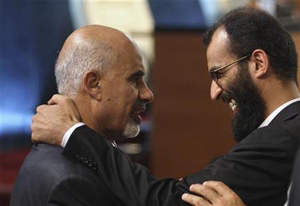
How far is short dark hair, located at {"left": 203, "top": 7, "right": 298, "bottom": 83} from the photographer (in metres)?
2.47

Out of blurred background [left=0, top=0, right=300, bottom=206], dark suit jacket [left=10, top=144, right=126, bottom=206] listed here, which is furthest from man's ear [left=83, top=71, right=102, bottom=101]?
blurred background [left=0, top=0, right=300, bottom=206]

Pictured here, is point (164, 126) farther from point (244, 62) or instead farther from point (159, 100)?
point (244, 62)

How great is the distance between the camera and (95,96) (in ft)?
7.25

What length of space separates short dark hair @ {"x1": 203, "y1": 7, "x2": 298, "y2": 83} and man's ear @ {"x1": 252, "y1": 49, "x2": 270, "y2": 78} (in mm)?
20

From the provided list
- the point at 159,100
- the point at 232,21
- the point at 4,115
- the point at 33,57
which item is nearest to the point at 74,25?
the point at 33,57

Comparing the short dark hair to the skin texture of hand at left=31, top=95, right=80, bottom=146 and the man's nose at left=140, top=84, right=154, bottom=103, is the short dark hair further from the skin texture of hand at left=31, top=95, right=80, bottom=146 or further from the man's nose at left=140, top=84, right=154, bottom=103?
the skin texture of hand at left=31, top=95, right=80, bottom=146

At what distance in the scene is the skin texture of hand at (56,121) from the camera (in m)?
2.20

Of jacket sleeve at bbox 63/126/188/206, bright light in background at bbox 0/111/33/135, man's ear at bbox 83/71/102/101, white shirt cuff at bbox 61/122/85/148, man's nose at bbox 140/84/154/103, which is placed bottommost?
bright light in background at bbox 0/111/33/135

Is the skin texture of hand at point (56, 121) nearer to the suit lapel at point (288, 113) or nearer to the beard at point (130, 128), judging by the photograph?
the beard at point (130, 128)

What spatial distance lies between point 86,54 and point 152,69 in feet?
7.84

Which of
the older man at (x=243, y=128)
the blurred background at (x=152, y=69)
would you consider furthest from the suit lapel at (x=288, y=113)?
the blurred background at (x=152, y=69)

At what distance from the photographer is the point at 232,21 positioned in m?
2.54

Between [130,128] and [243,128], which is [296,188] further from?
[243,128]

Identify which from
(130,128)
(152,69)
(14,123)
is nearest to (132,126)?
(130,128)
